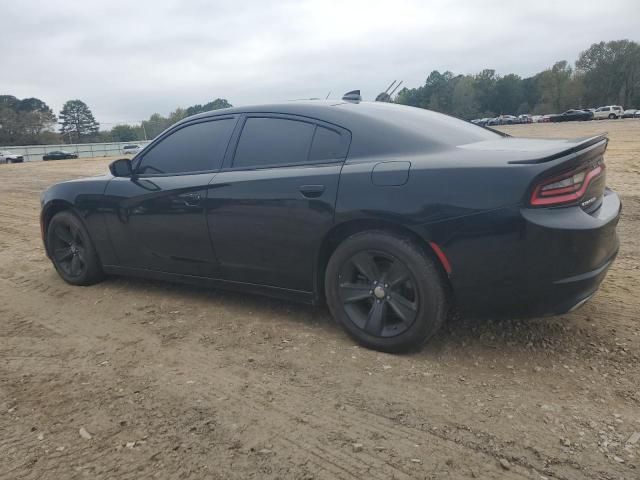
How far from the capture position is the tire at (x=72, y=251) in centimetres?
443

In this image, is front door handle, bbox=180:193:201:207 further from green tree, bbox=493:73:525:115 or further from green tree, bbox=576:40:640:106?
green tree, bbox=493:73:525:115

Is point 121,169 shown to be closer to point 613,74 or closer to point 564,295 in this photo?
point 564,295

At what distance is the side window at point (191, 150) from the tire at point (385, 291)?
4.28 ft

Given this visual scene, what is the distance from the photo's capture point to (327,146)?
3141mm

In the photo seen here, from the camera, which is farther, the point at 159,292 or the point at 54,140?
the point at 54,140

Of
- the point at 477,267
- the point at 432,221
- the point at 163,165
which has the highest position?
the point at 163,165

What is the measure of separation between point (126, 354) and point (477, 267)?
7.13ft

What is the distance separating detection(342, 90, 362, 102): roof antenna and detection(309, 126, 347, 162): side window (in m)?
0.67

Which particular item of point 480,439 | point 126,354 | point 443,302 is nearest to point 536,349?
point 443,302

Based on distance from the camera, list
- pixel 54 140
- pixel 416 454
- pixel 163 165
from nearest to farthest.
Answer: pixel 416 454 → pixel 163 165 → pixel 54 140

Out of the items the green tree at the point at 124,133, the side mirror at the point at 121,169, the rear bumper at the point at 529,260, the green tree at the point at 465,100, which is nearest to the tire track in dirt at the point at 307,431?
the rear bumper at the point at 529,260

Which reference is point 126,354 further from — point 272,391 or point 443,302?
point 443,302

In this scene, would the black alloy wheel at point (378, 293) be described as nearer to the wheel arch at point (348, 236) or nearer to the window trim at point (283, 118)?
the wheel arch at point (348, 236)

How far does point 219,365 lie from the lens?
2.91 metres
